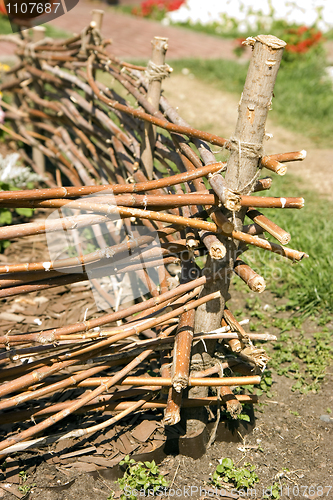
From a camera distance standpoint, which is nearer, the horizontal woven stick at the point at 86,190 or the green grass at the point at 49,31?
the horizontal woven stick at the point at 86,190

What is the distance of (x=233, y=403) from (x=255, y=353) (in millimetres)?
284

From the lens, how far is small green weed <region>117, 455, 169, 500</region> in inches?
70.8

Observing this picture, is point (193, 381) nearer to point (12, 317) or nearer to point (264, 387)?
point (264, 387)

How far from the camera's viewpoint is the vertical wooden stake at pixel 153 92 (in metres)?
2.40

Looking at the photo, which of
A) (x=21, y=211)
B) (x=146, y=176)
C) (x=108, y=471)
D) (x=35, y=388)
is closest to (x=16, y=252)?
(x=21, y=211)

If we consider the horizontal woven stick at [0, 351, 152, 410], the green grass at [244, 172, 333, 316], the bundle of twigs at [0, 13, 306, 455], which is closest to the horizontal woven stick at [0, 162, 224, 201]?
the bundle of twigs at [0, 13, 306, 455]

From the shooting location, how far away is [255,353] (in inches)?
66.9

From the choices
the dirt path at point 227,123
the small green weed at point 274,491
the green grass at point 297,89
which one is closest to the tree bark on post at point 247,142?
the small green weed at point 274,491

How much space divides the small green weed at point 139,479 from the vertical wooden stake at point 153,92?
1.59m

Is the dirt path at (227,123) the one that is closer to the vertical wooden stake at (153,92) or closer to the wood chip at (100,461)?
the vertical wooden stake at (153,92)

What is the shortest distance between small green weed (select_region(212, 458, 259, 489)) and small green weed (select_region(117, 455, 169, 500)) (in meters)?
0.22

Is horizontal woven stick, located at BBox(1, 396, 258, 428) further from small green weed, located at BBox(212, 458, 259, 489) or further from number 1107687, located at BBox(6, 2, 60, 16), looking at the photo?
number 1107687, located at BBox(6, 2, 60, 16)

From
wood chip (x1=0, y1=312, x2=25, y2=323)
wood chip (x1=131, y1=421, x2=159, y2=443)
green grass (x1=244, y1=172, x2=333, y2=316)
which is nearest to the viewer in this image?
wood chip (x1=131, y1=421, x2=159, y2=443)

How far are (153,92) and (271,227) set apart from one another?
1350 millimetres
